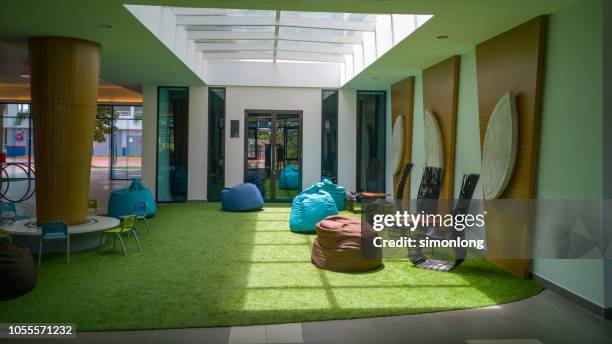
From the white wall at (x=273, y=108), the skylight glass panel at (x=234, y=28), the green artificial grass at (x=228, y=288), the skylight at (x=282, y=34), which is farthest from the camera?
the white wall at (x=273, y=108)

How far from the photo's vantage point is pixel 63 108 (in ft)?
24.4

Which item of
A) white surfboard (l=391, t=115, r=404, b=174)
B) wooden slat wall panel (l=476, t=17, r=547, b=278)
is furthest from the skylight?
white surfboard (l=391, t=115, r=404, b=174)

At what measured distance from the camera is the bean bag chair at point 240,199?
11953mm

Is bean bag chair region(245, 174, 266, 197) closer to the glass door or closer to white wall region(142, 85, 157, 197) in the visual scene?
the glass door

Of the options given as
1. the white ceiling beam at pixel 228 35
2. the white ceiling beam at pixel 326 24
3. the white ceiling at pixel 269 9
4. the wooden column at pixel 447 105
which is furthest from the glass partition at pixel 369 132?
the white ceiling beam at pixel 326 24

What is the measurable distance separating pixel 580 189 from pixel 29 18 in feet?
23.0

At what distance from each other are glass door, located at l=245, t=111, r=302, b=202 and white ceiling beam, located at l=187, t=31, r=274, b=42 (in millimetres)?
3797

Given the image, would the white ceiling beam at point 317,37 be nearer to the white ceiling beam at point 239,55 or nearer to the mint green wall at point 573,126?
the white ceiling beam at point 239,55

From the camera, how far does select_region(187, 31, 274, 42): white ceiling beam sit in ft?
32.9

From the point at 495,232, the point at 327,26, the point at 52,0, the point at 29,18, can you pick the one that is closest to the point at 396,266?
the point at 495,232

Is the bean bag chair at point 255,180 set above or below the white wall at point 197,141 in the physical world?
below

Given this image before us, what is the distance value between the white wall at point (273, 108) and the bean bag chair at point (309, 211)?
4.74m

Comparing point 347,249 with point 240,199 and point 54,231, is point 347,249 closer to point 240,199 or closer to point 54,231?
point 54,231

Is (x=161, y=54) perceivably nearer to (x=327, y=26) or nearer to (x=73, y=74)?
(x=73, y=74)
